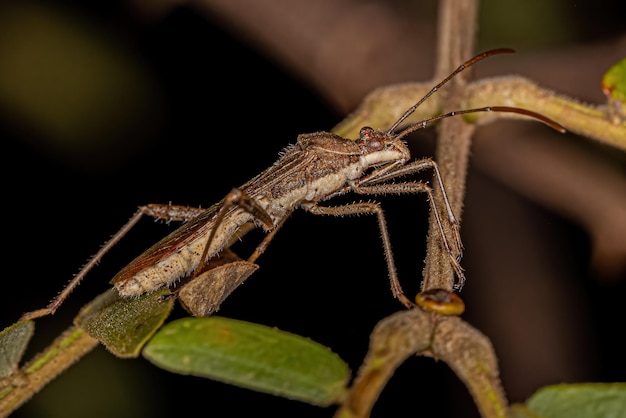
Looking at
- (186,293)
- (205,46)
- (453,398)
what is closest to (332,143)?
(186,293)

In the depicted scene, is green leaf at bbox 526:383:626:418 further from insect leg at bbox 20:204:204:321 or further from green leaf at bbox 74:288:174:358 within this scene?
insect leg at bbox 20:204:204:321

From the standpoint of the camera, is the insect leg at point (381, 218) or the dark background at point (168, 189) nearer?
the insect leg at point (381, 218)

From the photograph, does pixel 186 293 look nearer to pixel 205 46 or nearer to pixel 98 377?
pixel 98 377

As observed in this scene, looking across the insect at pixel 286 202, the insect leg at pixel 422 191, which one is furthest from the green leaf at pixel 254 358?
the insect at pixel 286 202

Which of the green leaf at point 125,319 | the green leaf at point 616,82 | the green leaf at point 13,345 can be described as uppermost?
the green leaf at point 616,82

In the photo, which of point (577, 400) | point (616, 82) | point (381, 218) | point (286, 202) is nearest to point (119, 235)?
point (286, 202)

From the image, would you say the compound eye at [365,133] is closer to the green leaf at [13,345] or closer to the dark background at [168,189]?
the dark background at [168,189]
